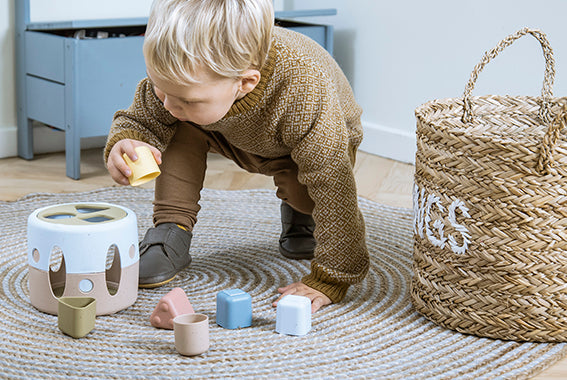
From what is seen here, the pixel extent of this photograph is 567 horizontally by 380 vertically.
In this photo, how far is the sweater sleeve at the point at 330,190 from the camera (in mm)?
1012

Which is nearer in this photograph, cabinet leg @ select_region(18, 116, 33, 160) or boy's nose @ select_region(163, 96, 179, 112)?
boy's nose @ select_region(163, 96, 179, 112)

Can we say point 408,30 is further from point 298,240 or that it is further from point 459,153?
point 459,153

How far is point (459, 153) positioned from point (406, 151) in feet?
3.47

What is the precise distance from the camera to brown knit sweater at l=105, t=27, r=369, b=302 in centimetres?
101

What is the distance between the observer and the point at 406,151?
1.97 meters

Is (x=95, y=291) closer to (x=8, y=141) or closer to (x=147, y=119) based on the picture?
(x=147, y=119)

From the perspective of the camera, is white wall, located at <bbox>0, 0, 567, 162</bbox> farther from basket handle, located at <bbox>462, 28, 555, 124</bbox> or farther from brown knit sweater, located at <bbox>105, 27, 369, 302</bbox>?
brown knit sweater, located at <bbox>105, 27, 369, 302</bbox>

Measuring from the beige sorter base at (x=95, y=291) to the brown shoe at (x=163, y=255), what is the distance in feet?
0.25

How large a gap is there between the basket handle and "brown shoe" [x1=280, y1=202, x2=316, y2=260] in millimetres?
340

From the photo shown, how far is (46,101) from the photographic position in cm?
182

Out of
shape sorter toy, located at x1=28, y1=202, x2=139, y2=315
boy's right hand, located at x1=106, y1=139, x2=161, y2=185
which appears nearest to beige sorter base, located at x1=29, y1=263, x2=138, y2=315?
shape sorter toy, located at x1=28, y1=202, x2=139, y2=315

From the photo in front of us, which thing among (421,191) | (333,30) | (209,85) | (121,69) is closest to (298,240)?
(421,191)

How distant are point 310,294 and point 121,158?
32 centimetres

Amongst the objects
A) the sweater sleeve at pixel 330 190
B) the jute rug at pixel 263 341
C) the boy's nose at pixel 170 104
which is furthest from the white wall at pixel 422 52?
the boy's nose at pixel 170 104
